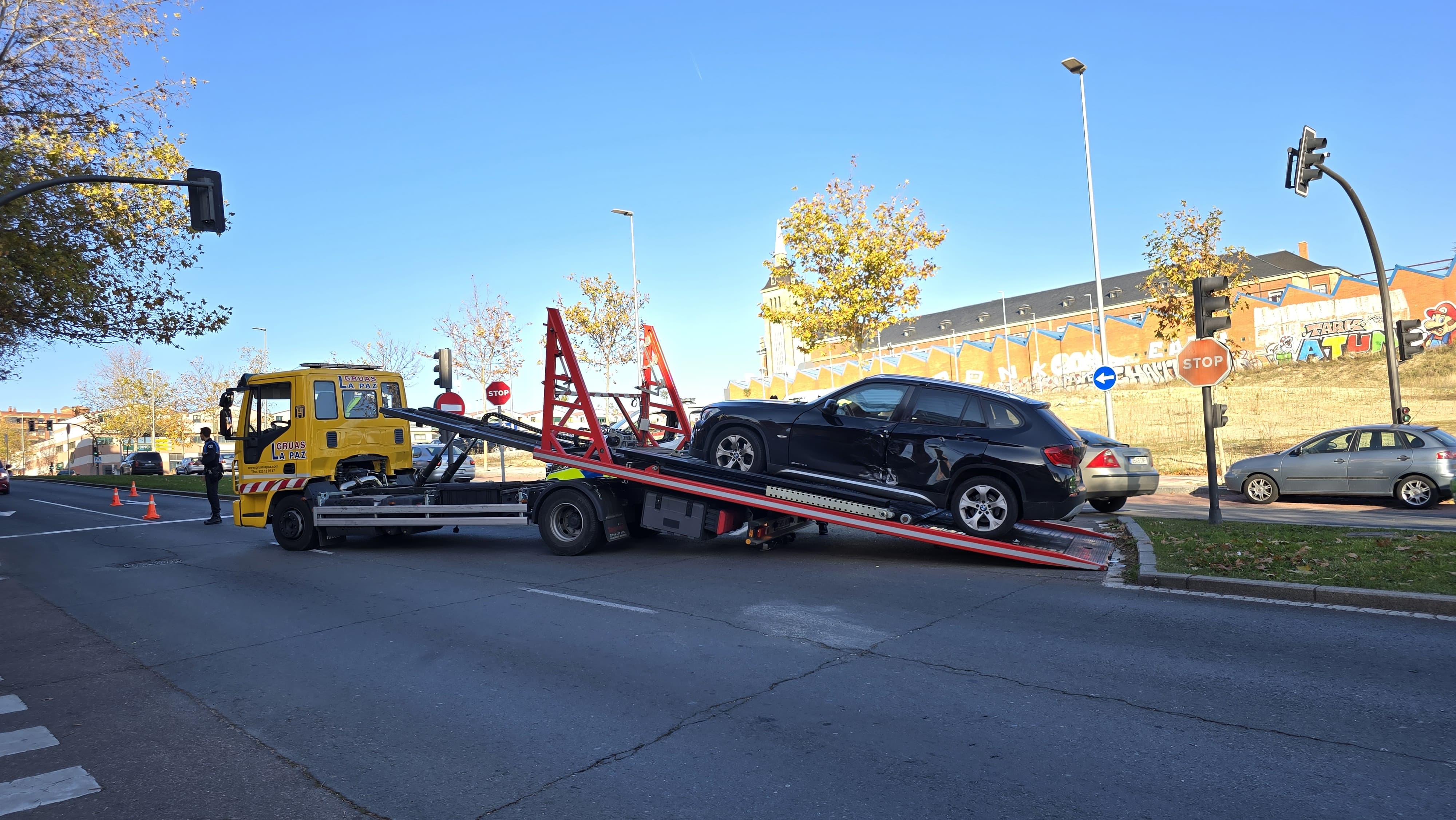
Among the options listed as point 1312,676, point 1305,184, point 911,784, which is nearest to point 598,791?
point 911,784

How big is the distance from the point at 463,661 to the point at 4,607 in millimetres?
6868

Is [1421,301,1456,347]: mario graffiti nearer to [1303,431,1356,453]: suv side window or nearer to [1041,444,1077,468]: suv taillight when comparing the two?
[1303,431,1356,453]: suv side window

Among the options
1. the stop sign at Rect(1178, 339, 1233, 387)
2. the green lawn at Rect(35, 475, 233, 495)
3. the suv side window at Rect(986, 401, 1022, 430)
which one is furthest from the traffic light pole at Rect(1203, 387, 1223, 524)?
the green lawn at Rect(35, 475, 233, 495)

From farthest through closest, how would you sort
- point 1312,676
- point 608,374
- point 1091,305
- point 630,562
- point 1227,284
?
1. point 1091,305
2. point 608,374
3. point 1227,284
4. point 630,562
5. point 1312,676

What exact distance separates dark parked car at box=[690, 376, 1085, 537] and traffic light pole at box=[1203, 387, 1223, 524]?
2.69 meters

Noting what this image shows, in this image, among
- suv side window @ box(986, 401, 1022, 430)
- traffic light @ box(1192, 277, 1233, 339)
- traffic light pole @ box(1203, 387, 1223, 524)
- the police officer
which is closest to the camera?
suv side window @ box(986, 401, 1022, 430)

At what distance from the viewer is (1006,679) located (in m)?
5.42

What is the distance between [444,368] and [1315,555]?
12.8 meters

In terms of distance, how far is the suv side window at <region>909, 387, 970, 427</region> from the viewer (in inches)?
387

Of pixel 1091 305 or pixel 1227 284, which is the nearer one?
pixel 1227 284

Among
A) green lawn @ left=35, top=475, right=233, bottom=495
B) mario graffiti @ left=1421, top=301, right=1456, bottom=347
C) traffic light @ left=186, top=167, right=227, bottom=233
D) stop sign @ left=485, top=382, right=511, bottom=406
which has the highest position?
traffic light @ left=186, top=167, right=227, bottom=233

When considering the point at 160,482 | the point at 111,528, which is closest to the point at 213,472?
the point at 111,528

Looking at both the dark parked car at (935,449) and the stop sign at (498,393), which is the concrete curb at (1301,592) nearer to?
the dark parked car at (935,449)

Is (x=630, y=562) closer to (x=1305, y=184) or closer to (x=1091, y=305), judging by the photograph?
(x=1305, y=184)
